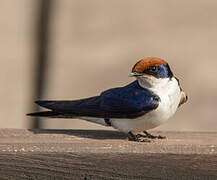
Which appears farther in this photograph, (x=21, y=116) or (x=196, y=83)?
(x=196, y=83)

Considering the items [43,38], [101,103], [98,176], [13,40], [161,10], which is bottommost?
[98,176]

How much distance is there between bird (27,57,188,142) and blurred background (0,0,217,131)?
4.73 metres

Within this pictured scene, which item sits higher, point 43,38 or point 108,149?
point 43,38

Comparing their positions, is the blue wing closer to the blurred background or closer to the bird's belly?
the bird's belly

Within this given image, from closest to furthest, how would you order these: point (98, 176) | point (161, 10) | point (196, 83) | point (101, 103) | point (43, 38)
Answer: point (98, 176), point (101, 103), point (43, 38), point (196, 83), point (161, 10)

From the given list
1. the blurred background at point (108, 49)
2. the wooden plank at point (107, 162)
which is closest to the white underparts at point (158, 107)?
the wooden plank at point (107, 162)

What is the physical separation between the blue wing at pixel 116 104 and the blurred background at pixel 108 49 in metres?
4.72

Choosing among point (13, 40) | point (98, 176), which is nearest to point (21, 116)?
point (13, 40)

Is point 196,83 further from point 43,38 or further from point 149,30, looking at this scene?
point 43,38

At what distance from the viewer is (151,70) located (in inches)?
114

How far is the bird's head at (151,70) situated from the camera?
112 inches

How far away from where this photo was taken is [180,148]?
8.47 ft

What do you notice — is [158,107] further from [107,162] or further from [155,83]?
[107,162]

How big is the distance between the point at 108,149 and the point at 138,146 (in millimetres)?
114
